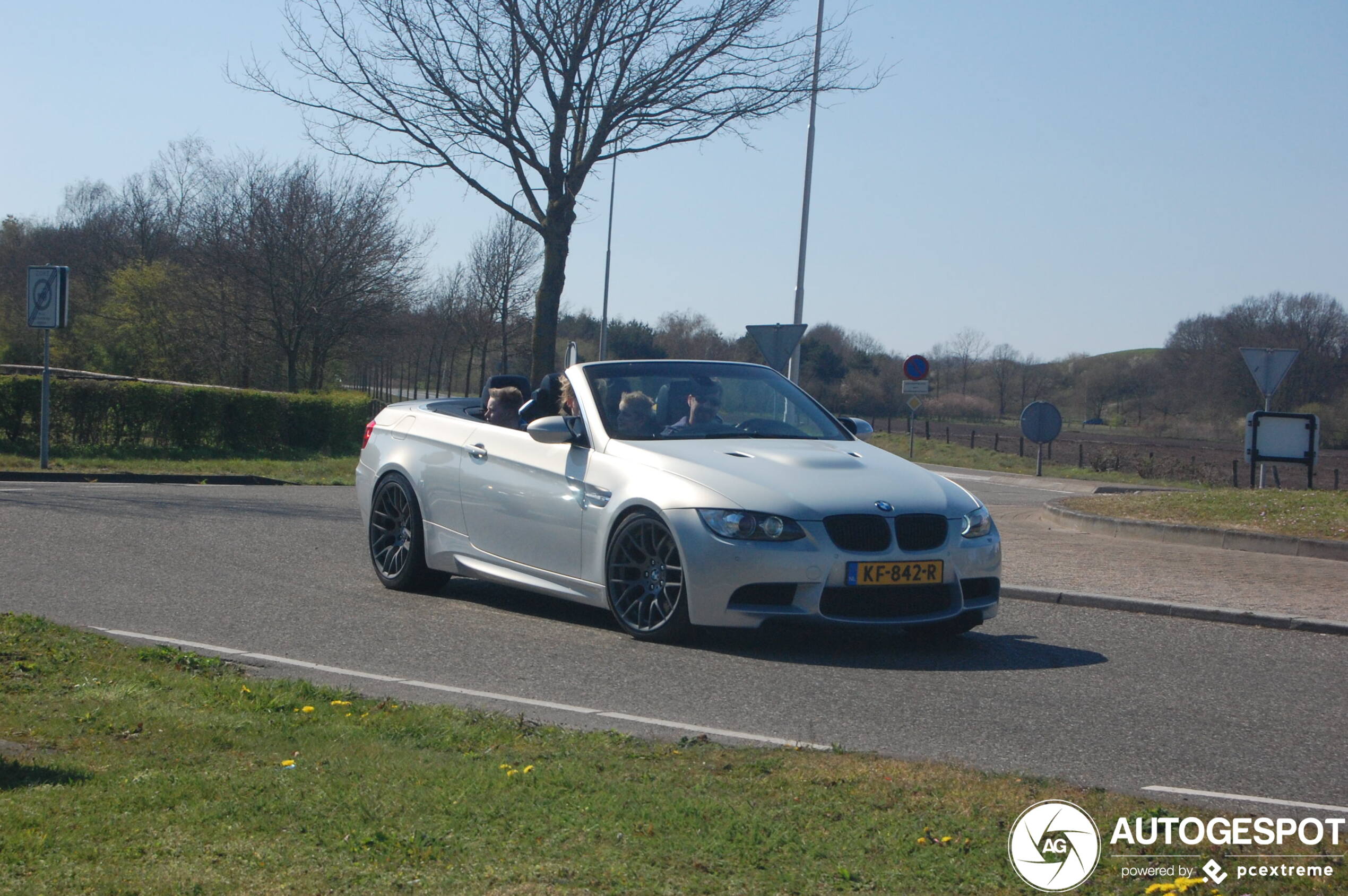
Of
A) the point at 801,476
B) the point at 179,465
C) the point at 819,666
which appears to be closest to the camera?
the point at 819,666

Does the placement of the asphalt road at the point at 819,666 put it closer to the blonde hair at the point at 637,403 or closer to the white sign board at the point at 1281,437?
the blonde hair at the point at 637,403

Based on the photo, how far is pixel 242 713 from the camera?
5.26 meters

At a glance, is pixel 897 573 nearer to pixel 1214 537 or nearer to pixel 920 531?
pixel 920 531

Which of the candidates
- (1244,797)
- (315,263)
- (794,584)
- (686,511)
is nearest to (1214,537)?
(794,584)

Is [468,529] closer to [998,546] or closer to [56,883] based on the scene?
[998,546]

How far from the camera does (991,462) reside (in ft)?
157

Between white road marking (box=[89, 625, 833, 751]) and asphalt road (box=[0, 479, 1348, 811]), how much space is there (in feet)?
0.21

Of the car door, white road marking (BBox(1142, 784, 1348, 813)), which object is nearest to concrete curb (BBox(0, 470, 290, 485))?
the car door

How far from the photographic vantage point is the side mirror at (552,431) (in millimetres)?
8195

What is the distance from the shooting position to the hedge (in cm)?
2186

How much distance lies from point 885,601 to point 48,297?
1561cm

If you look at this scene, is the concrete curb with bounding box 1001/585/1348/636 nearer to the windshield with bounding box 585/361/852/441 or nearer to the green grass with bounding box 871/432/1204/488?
the windshield with bounding box 585/361/852/441

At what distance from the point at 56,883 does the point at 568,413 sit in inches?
233

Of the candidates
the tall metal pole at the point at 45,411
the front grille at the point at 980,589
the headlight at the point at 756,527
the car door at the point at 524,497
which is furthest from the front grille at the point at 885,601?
the tall metal pole at the point at 45,411
